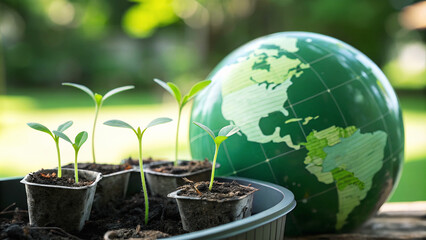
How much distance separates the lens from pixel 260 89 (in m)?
2.17

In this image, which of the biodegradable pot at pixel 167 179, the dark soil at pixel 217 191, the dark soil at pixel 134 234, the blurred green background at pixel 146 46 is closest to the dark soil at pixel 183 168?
the biodegradable pot at pixel 167 179

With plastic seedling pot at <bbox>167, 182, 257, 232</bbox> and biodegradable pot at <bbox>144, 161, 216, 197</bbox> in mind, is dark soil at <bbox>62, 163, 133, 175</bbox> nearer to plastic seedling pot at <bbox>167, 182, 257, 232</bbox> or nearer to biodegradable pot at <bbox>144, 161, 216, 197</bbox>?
biodegradable pot at <bbox>144, 161, 216, 197</bbox>

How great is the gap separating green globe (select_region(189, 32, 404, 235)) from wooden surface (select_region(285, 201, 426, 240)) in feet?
0.54

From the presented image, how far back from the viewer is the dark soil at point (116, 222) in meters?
1.39

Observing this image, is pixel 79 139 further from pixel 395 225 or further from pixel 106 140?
pixel 106 140

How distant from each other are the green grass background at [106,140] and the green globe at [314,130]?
0.75 metres

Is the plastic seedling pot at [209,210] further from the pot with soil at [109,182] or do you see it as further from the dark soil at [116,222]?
the pot with soil at [109,182]

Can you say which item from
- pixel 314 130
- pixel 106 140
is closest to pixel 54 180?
pixel 314 130

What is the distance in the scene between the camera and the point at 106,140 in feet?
25.6

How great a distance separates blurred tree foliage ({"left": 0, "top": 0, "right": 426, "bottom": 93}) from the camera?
1656cm

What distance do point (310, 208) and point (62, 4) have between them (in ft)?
77.2

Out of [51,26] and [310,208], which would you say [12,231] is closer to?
[310,208]

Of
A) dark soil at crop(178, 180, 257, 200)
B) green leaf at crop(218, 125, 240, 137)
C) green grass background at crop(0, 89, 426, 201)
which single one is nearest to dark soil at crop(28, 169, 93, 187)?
dark soil at crop(178, 180, 257, 200)

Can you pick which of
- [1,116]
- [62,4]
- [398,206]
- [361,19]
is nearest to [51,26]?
[62,4]
